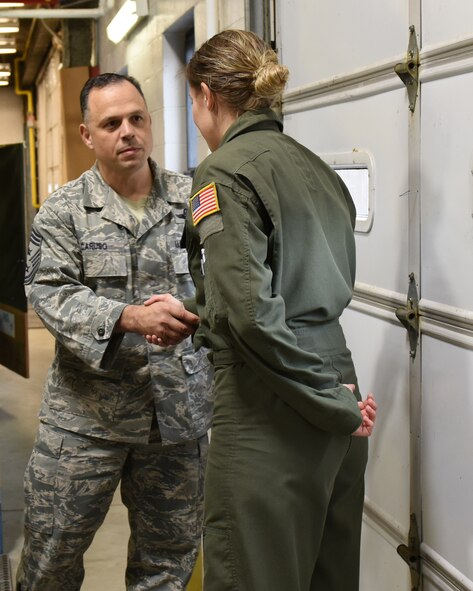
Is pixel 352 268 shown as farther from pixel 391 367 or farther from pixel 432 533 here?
pixel 432 533

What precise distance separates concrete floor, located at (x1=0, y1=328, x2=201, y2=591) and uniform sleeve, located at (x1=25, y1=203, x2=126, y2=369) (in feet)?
3.48

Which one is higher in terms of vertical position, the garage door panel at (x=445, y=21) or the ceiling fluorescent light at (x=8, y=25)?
the ceiling fluorescent light at (x=8, y=25)

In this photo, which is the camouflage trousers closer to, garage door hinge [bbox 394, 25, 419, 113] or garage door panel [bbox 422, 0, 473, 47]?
garage door hinge [bbox 394, 25, 419, 113]

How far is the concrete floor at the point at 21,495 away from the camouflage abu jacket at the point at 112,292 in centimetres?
81

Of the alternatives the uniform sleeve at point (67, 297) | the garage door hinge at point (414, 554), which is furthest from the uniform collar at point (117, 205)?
the garage door hinge at point (414, 554)

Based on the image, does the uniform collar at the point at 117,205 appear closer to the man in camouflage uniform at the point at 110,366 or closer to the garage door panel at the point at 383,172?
the man in camouflage uniform at the point at 110,366

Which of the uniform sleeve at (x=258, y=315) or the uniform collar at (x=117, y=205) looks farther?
the uniform collar at (x=117, y=205)

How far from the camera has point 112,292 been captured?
2.53m

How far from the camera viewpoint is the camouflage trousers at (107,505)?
2.54m

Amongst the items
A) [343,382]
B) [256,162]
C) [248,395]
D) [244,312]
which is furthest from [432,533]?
[256,162]

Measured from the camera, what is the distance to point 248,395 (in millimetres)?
1875

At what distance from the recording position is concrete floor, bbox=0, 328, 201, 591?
12.5 ft

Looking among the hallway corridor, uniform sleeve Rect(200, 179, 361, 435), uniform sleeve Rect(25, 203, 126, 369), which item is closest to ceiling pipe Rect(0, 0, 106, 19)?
the hallway corridor

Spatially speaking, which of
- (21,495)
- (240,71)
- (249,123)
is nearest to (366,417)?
(249,123)
